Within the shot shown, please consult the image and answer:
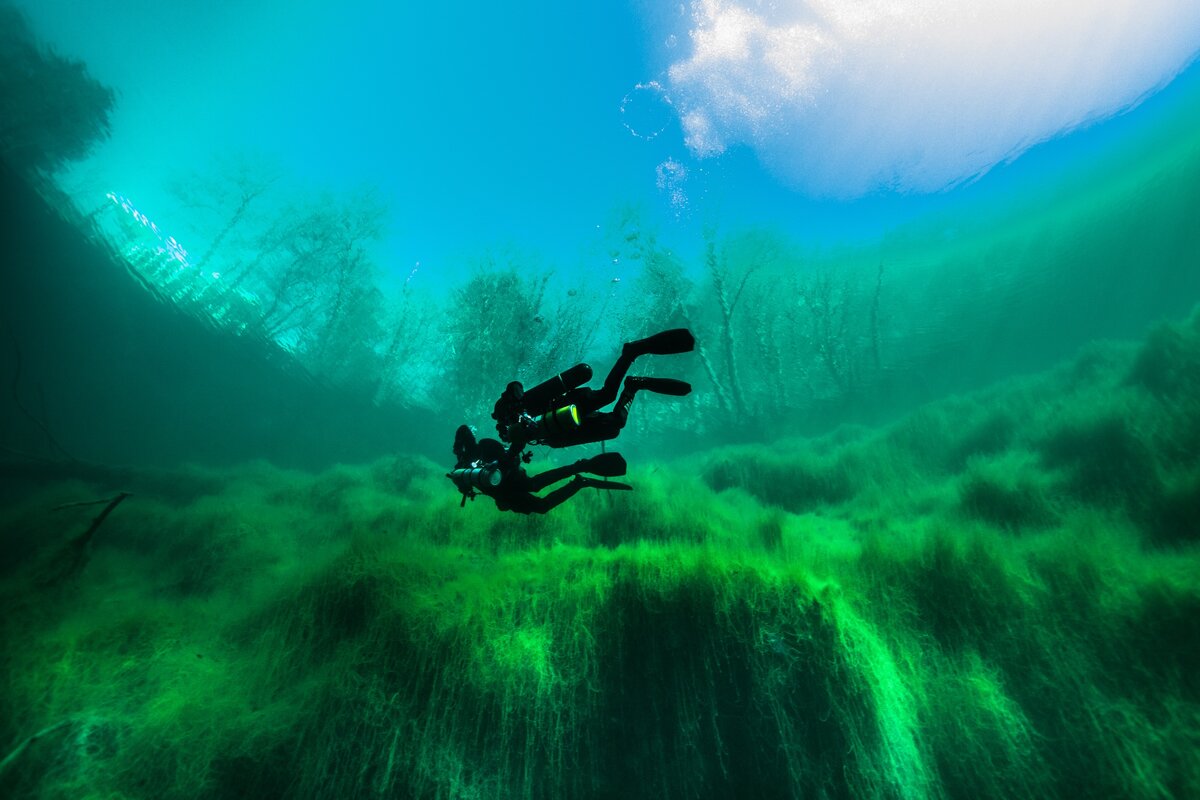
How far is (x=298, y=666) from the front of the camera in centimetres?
488

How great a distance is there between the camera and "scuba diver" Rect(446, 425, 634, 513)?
4.54 m

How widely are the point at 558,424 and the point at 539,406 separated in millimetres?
454

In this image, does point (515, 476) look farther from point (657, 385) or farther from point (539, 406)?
point (657, 385)

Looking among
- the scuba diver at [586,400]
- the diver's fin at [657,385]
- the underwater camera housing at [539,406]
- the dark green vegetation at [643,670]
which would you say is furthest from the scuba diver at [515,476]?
the dark green vegetation at [643,670]

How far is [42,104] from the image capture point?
15.2 metres

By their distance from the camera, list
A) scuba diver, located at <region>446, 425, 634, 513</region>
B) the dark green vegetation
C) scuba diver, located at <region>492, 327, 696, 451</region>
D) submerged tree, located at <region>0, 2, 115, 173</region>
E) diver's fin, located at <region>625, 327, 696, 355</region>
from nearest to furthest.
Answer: diver's fin, located at <region>625, 327, 696, 355</region> < scuba diver, located at <region>492, 327, 696, 451</region> < the dark green vegetation < scuba diver, located at <region>446, 425, 634, 513</region> < submerged tree, located at <region>0, 2, 115, 173</region>

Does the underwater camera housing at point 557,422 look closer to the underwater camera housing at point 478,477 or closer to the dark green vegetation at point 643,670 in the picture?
the underwater camera housing at point 478,477

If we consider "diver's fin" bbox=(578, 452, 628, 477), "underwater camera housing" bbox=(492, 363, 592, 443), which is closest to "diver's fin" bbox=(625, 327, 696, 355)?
"underwater camera housing" bbox=(492, 363, 592, 443)

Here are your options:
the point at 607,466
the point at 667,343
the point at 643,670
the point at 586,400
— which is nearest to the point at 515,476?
the point at 607,466

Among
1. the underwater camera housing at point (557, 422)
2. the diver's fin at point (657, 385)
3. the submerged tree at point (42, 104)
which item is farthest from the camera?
the submerged tree at point (42, 104)

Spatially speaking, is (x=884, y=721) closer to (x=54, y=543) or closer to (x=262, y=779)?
(x=262, y=779)

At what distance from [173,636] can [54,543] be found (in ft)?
18.5

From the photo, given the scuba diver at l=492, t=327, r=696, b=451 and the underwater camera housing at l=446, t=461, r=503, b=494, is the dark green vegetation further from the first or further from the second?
the scuba diver at l=492, t=327, r=696, b=451

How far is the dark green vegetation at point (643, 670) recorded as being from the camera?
405cm
